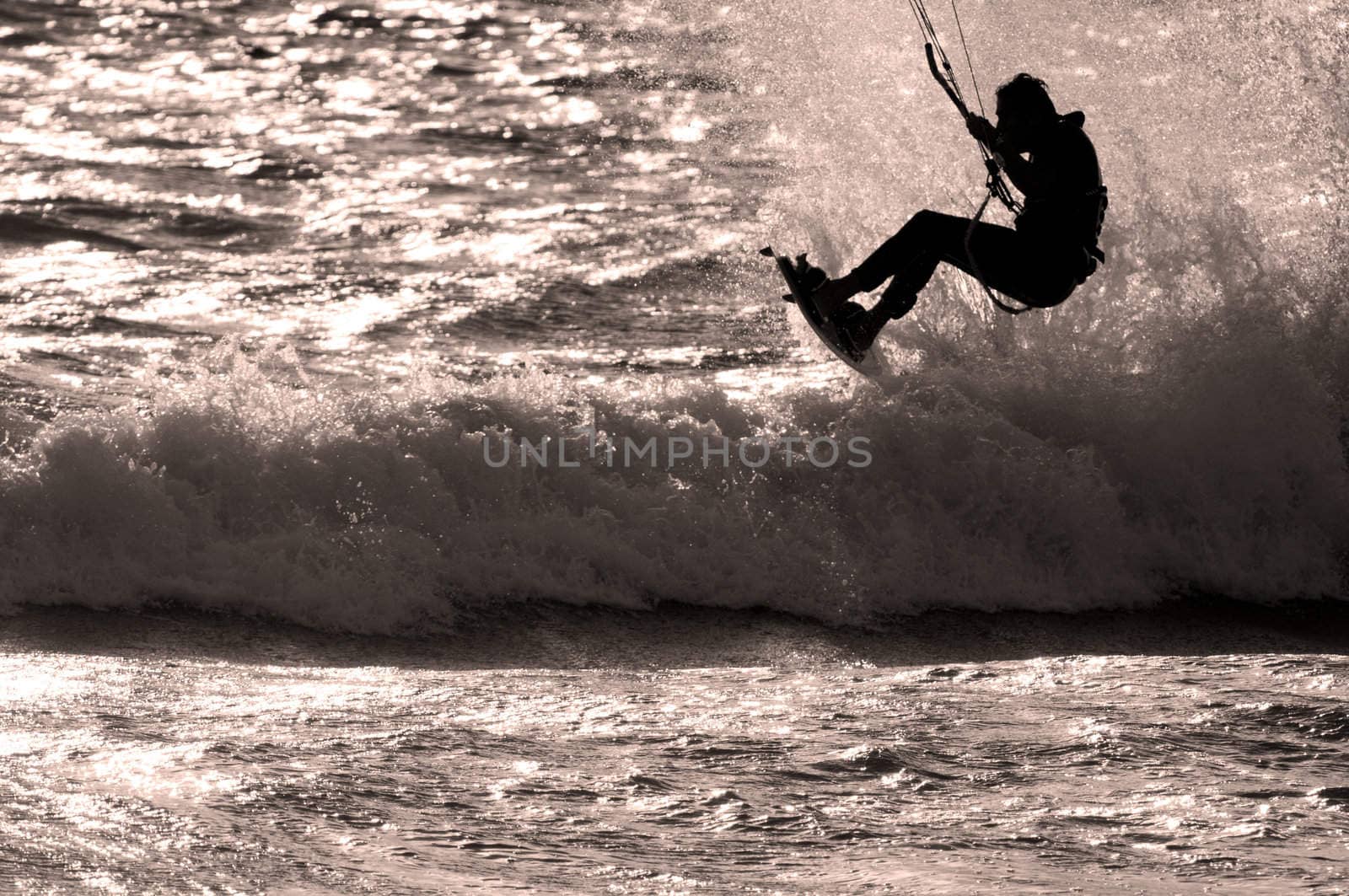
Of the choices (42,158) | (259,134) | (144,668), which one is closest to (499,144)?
(259,134)

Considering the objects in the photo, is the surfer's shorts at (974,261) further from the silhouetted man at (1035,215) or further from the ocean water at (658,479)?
the ocean water at (658,479)

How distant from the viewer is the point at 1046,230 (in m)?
7.08

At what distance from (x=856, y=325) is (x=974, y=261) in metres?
0.66

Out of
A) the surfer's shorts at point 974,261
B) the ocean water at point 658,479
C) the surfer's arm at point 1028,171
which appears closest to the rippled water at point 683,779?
the ocean water at point 658,479

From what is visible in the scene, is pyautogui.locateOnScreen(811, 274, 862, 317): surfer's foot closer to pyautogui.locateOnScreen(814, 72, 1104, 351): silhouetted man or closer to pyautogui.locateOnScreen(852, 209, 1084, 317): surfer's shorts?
pyautogui.locateOnScreen(852, 209, 1084, 317): surfer's shorts

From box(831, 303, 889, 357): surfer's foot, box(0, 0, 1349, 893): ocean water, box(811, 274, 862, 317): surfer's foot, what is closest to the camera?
box(0, 0, 1349, 893): ocean water

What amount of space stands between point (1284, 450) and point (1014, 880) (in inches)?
279

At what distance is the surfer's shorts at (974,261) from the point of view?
710 cm

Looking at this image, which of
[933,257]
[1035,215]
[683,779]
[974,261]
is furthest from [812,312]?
[683,779]

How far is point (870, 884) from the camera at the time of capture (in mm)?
3775

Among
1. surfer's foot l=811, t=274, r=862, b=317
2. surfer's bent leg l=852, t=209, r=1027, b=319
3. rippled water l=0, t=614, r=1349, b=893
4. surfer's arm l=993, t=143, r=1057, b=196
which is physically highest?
surfer's arm l=993, t=143, r=1057, b=196

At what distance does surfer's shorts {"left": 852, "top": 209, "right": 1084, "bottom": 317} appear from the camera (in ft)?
23.3

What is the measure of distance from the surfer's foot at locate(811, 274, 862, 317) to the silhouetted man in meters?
0.18

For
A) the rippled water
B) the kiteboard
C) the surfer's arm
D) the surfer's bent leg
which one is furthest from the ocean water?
the surfer's arm
